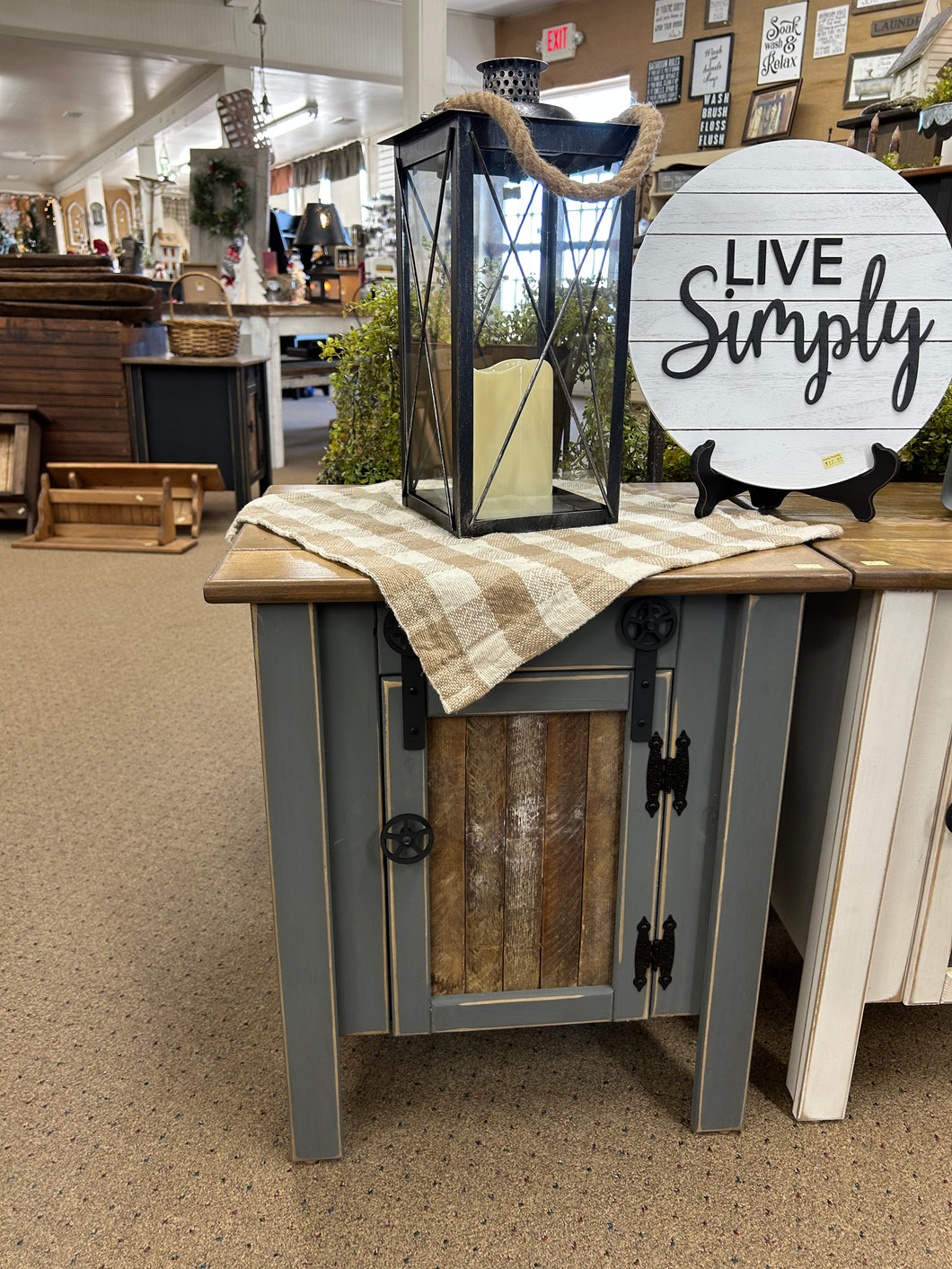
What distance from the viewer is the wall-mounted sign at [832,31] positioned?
5.34m

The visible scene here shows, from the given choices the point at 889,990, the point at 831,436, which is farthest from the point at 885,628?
the point at 889,990

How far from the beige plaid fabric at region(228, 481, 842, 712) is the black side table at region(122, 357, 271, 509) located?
10.6ft

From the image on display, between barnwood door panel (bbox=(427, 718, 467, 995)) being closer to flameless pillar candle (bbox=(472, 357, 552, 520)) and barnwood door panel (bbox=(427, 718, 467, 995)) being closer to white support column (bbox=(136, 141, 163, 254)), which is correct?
flameless pillar candle (bbox=(472, 357, 552, 520))

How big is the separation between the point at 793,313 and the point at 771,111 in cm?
555

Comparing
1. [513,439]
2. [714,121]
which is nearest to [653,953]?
[513,439]

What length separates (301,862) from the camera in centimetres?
107

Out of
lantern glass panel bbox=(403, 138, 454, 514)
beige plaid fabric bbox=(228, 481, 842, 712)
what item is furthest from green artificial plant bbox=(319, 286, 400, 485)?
beige plaid fabric bbox=(228, 481, 842, 712)

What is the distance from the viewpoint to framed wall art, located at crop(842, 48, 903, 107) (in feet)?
17.2

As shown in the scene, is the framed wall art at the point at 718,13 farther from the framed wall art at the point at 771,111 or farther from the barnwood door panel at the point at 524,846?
the barnwood door panel at the point at 524,846

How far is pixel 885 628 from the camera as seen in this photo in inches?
41.4

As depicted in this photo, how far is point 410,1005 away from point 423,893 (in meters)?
0.16

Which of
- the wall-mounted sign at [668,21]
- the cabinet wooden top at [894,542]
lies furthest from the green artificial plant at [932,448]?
the wall-mounted sign at [668,21]

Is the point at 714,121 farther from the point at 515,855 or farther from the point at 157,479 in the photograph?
the point at 515,855

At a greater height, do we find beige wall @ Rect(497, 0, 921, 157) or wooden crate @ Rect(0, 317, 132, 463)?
beige wall @ Rect(497, 0, 921, 157)
